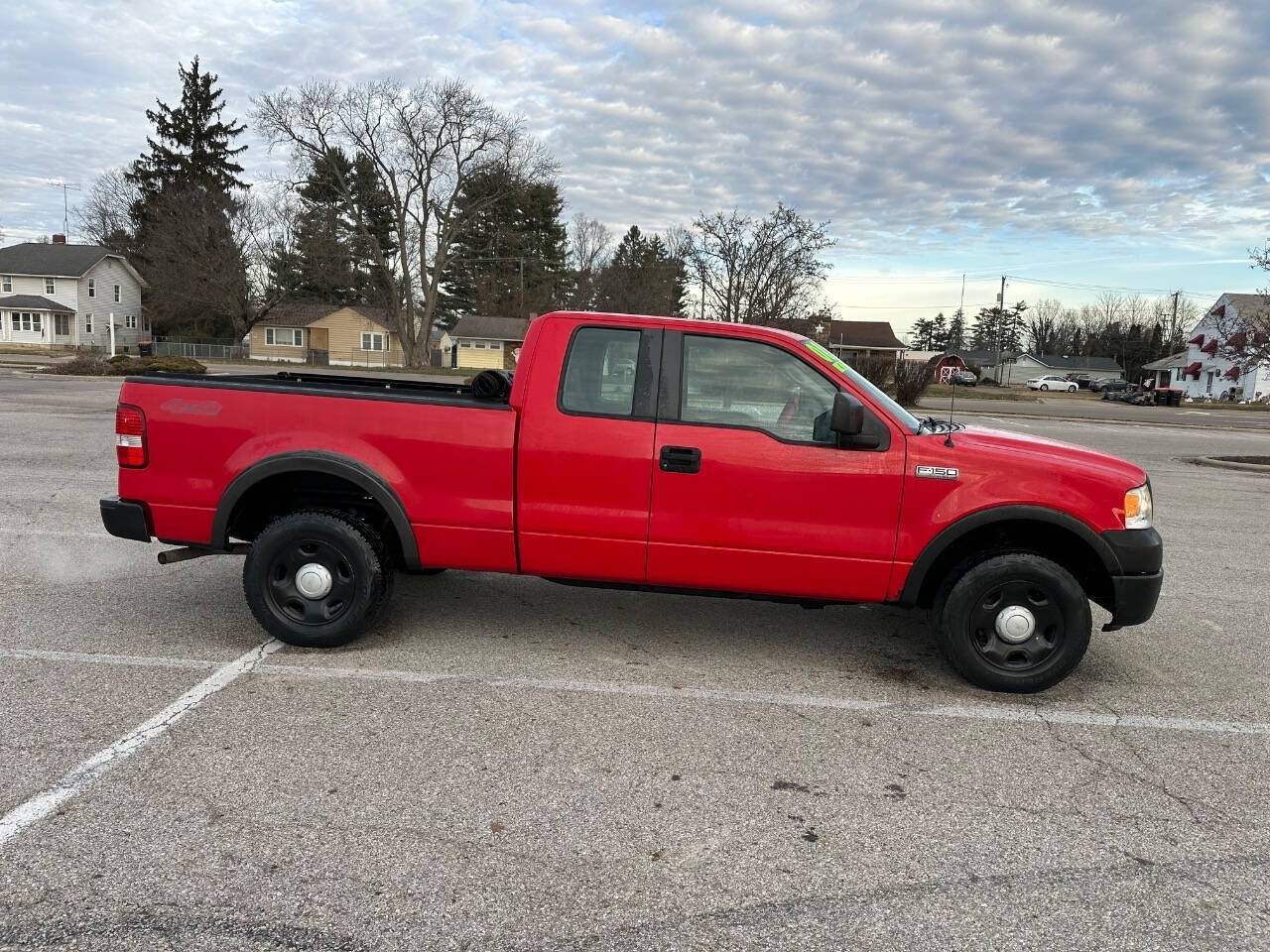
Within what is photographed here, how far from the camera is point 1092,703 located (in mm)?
4391

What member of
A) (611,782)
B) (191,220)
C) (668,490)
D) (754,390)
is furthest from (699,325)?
(191,220)

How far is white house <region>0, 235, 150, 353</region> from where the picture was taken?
59625mm

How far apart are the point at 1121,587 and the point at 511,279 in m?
79.1

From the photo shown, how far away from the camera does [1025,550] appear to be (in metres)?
4.48

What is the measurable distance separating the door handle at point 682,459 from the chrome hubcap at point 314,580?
1908mm

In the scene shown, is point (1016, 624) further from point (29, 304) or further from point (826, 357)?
point (29, 304)

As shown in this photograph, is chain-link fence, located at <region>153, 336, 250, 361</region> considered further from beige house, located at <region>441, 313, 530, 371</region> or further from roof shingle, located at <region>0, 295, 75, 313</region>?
beige house, located at <region>441, 313, 530, 371</region>

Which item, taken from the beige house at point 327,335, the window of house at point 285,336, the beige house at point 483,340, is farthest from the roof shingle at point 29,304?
the beige house at point 483,340

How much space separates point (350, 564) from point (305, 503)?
0.58 meters

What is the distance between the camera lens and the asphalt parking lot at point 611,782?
2.62 metres

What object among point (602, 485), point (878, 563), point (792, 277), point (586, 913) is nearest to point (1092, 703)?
point (878, 563)

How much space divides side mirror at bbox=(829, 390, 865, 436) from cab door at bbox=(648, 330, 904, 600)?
7.7 inches

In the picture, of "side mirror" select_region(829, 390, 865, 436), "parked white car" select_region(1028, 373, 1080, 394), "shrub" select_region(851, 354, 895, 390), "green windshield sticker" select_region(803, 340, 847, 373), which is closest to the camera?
"side mirror" select_region(829, 390, 865, 436)

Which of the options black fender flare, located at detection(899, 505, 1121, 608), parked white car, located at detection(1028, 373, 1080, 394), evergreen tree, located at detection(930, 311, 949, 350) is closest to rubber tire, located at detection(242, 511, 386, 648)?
black fender flare, located at detection(899, 505, 1121, 608)
